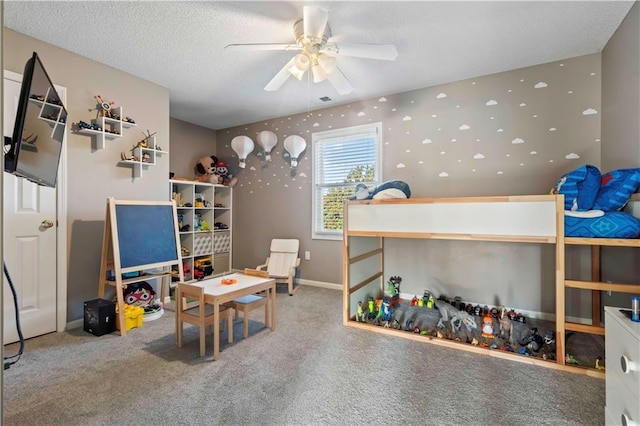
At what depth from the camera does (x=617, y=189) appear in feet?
6.62

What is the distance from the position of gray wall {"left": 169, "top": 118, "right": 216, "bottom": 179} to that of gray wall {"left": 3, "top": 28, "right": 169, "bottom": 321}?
1.28m

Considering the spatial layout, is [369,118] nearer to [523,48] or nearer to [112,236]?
[523,48]

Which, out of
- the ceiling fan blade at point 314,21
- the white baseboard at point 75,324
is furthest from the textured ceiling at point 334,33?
the white baseboard at point 75,324

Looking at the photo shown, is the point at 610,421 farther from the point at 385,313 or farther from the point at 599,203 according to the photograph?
the point at 385,313

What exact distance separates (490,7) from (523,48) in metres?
0.78

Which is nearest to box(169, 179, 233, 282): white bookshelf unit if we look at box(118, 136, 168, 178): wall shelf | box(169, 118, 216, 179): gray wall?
box(169, 118, 216, 179): gray wall

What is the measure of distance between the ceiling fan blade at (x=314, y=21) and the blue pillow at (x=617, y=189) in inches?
88.3

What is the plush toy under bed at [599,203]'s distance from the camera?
6.28ft

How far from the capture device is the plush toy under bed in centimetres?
191

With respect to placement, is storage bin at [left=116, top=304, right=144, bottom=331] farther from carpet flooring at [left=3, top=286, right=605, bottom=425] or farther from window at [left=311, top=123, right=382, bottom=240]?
window at [left=311, top=123, right=382, bottom=240]

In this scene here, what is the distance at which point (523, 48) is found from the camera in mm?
2662

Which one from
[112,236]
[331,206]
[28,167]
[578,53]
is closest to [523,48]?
[578,53]

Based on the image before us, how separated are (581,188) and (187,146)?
4847mm

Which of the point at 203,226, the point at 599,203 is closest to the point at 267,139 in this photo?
the point at 203,226
